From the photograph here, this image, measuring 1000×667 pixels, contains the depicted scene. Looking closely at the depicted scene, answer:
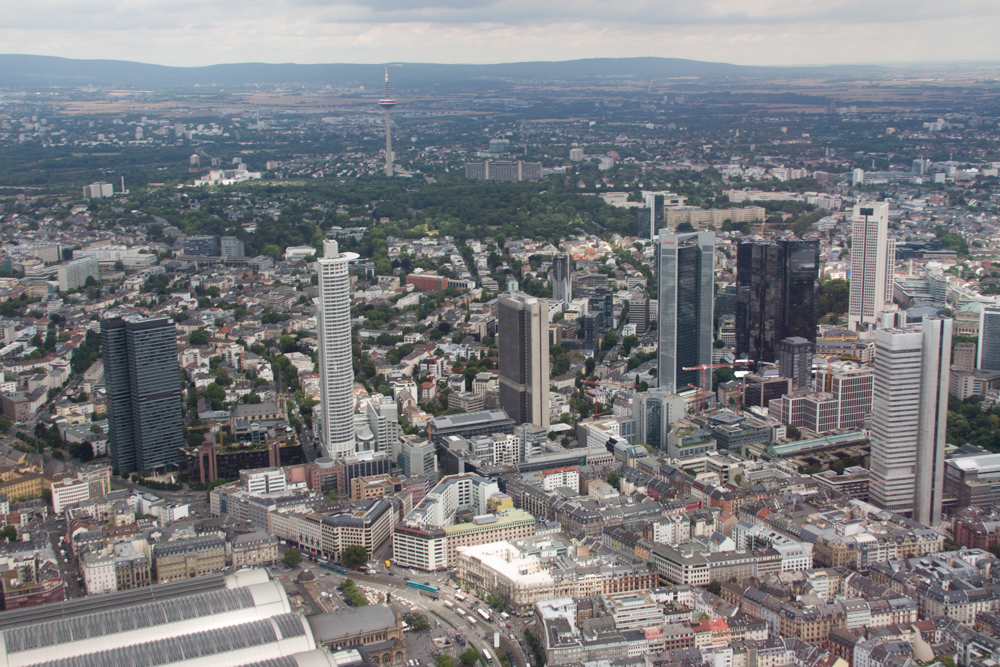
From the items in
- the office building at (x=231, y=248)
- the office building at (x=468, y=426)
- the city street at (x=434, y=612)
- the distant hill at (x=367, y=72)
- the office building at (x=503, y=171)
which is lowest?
the city street at (x=434, y=612)

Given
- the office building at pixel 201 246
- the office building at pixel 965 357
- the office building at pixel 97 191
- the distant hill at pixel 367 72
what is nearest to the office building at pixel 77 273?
the office building at pixel 201 246

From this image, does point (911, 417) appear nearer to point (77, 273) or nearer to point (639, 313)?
point (639, 313)

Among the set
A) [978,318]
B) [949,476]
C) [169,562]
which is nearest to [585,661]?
[169,562]

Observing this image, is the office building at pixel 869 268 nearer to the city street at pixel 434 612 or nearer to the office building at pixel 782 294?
the office building at pixel 782 294

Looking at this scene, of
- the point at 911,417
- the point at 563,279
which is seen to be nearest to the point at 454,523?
the point at 911,417

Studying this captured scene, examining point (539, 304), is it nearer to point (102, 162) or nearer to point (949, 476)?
point (949, 476)

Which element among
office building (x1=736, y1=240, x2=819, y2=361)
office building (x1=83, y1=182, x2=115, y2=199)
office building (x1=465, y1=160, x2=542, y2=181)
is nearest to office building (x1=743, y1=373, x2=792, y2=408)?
office building (x1=736, y1=240, x2=819, y2=361)
